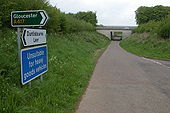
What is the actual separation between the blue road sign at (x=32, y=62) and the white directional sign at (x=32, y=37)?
0.50 feet

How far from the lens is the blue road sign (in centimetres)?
515

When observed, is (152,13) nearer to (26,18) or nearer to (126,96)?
(126,96)

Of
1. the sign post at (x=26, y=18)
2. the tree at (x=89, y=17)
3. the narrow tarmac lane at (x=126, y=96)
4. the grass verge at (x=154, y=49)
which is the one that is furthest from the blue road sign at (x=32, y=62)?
the tree at (x=89, y=17)

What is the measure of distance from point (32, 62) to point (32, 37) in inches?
25.0

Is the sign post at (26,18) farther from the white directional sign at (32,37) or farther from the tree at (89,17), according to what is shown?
the tree at (89,17)

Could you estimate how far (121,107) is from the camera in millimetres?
5906

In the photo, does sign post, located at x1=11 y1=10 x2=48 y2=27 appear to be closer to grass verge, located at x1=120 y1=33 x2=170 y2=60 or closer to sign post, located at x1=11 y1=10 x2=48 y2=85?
sign post, located at x1=11 y1=10 x2=48 y2=85

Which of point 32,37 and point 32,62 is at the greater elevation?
point 32,37

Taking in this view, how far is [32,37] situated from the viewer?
5637mm

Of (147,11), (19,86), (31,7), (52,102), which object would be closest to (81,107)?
(52,102)

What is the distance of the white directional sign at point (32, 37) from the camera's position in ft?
17.3

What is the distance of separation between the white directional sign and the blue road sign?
15cm

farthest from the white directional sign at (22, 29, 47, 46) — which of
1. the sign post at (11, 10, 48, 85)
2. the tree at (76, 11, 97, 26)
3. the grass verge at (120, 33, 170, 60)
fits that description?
the tree at (76, 11, 97, 26)

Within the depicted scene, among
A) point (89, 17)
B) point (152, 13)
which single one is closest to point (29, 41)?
point (152, 13)
